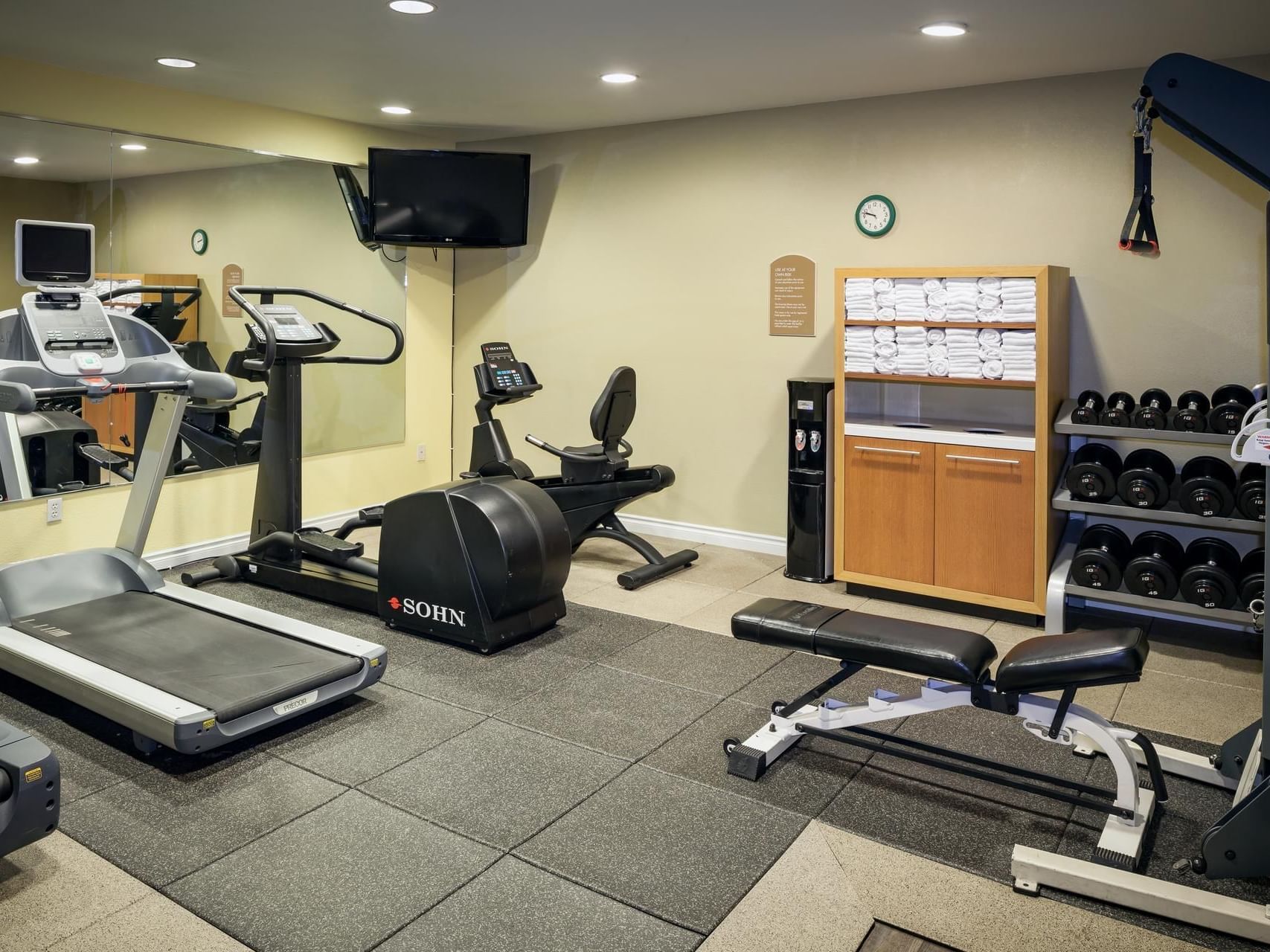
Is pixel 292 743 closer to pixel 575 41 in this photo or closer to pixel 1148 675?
pixel 575 41

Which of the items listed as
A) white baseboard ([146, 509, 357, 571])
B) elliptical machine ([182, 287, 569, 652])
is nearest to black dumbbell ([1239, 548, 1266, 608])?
elliptical machine ([182, 287, 569, 652])

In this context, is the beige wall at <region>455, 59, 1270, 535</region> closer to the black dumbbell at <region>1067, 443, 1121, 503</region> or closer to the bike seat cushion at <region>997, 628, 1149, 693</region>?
the black dumbbell at <region>1067, 443, 1121, 503</region>

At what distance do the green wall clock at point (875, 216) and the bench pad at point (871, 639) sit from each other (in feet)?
8.93

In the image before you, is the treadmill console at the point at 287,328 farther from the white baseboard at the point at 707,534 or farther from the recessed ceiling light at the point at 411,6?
the white baseboard at the point at 707,534

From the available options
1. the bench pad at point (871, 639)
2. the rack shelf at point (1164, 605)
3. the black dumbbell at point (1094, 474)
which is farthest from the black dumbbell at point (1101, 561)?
the bench pad at point (871, 639)

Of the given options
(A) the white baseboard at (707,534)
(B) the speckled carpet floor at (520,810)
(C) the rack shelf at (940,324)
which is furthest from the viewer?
(A) the white baseboard at (707,534)

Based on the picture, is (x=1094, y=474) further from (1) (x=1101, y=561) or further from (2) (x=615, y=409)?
(2) (x=615, y=409)

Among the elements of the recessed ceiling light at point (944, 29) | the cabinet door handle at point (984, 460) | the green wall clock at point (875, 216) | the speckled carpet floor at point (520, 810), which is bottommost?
the speckled carpet floor at point (520, 810)

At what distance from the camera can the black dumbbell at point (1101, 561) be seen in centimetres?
430

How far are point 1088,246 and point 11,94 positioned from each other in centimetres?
511

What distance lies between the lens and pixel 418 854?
2.69 meters

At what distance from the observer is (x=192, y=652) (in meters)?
3.62

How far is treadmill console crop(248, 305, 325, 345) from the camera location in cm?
466

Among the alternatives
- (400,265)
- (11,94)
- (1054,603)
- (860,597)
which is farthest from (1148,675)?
(11,94)
